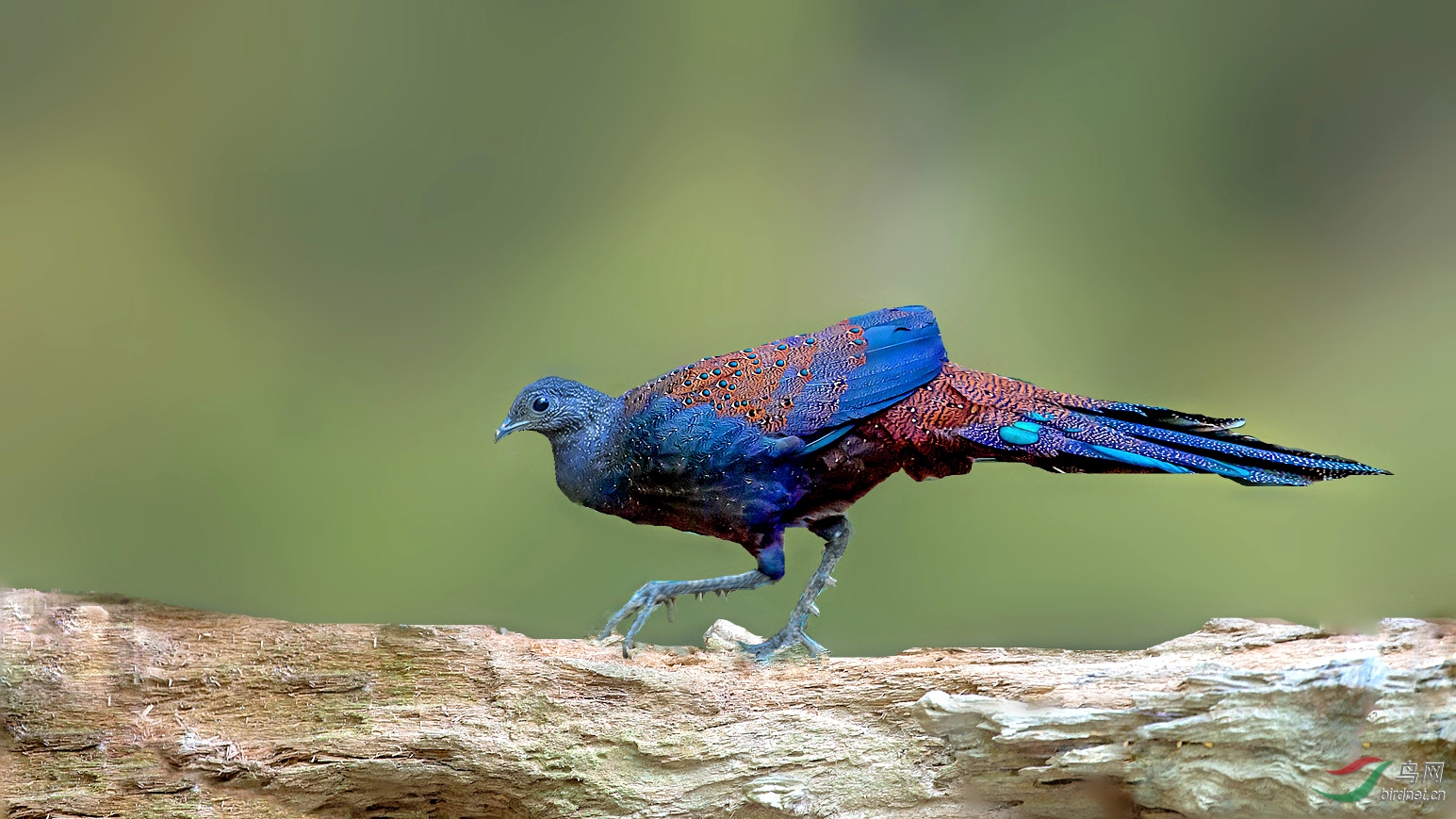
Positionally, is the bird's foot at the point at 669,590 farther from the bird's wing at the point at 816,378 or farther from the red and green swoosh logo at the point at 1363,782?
the red and green swoosh logo at the point at 1363,782

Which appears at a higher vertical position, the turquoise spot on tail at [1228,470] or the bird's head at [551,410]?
the bird's head at [551,410]

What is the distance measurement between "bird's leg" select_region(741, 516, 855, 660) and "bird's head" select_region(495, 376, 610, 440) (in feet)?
2.13

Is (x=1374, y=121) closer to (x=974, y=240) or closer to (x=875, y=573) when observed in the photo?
(x=974, y=240)

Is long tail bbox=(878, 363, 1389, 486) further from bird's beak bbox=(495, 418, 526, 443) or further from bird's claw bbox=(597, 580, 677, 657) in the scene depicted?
bird's beak bbox=(495, 418, 526, 443)

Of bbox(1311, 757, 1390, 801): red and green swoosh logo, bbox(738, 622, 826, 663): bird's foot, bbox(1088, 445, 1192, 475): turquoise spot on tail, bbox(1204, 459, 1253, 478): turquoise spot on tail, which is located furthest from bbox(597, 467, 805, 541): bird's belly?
bbox(1311, 757, 1390, 801): red and green swoosh logo

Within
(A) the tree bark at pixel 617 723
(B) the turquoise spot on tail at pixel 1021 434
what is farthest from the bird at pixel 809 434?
(A) the tree bark at pixel 617 723

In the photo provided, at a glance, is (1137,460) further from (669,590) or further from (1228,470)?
(669,590)

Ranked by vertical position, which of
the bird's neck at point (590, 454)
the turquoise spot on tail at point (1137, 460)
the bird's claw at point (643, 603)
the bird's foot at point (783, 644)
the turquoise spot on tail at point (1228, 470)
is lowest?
the bird's foot at point (783, 644)

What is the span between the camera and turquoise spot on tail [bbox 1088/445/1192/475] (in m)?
2.65


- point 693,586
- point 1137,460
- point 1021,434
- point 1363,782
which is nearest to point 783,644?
point 693,586

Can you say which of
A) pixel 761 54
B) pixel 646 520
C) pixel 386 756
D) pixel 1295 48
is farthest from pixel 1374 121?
pixel 386 756

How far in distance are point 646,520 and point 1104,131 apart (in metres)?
1.77

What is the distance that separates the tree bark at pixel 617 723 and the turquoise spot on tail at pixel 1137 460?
0.42 m
